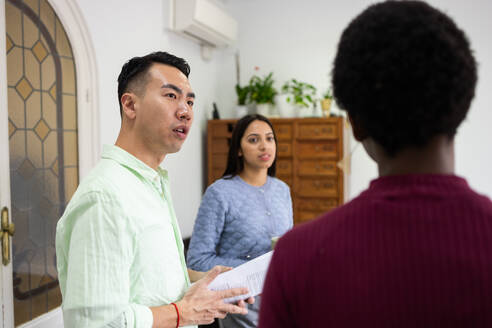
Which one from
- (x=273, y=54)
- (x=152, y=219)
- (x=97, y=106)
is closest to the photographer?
(x=152, y=219)

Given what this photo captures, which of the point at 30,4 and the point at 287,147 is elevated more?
the point at 30,4

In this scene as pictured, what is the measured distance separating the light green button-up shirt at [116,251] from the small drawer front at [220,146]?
302 cm

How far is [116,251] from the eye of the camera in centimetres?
91

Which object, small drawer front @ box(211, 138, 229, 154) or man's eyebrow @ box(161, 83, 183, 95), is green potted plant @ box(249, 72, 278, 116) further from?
man's eyebrow @ box(161, 83, 183, 95)

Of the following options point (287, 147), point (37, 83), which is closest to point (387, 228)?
point (37, 83)

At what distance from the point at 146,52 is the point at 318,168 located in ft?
5.96

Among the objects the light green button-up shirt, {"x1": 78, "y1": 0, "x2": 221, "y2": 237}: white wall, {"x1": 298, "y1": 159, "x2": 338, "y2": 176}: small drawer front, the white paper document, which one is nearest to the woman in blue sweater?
the white paper document

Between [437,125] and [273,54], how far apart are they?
4.19 metres

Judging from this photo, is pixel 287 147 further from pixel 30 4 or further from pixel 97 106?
pixel 30 4

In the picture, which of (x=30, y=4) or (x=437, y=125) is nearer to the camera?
(x=437, y=125)

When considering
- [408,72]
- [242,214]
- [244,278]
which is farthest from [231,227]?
[408,72]

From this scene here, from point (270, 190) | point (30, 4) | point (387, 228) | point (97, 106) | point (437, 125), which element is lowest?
point (270, 190)

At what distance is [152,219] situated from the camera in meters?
1.04

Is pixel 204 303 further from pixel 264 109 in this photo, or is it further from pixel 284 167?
pixel 264 109
